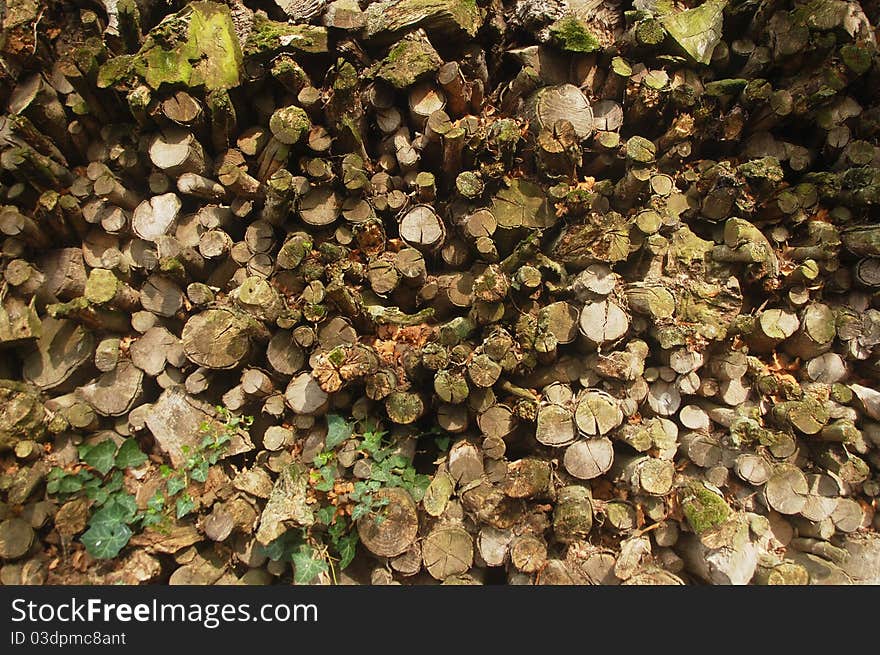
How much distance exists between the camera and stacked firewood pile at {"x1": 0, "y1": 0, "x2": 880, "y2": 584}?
3045mm

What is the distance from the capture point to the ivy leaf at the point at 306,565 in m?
2.91

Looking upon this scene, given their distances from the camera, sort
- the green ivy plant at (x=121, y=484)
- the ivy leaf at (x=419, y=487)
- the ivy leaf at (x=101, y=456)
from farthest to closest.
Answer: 1. the ivy leaf at (x=101, y=456)
2. the ivy leaf at (x=419, y=487)
3. the green ivy plant at (x=121, y=484)

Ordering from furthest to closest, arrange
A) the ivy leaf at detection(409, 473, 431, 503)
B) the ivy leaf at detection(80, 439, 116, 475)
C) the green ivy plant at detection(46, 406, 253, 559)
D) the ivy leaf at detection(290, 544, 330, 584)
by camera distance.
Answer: the ivy leaf at detection(80, 439, 116, 475) < the ivy leaf at detection(409, 473, 431, 503) < the green ivy plant at detection(46, 406, 253, 559) < the ivy leaf at detection(290, 544, 330, 584)

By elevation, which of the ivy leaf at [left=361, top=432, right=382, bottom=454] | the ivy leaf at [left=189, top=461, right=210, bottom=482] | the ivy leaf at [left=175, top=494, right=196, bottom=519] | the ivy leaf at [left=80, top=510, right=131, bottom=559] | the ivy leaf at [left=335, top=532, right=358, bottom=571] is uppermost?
the ivy leaf at [left=189, top=461, right=210, bottom=482]

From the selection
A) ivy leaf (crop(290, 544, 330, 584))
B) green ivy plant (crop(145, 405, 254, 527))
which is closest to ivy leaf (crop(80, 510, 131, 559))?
green ivy plant (crop(145, 405, 254, 527))

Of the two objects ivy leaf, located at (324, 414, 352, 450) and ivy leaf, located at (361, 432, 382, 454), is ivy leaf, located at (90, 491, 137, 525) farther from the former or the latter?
ivy leaf, located at (361, 432, 382, 454)

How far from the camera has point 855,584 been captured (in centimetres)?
298

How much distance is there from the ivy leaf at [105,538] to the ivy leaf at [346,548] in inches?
51.6

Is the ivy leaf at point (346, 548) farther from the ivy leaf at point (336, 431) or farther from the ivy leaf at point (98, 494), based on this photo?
the ivy leaf at point (98, 494)

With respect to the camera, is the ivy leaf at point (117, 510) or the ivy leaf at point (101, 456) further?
the ivy leaf at point (101, 456)

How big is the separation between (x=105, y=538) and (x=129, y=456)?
0.53m

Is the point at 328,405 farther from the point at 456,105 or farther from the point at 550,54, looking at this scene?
the point at 550,54

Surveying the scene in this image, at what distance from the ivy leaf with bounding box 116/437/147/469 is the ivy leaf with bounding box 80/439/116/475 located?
1.8 inches

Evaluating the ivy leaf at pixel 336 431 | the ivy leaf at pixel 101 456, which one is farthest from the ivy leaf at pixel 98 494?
the ivy leaf at pixel 336 431
